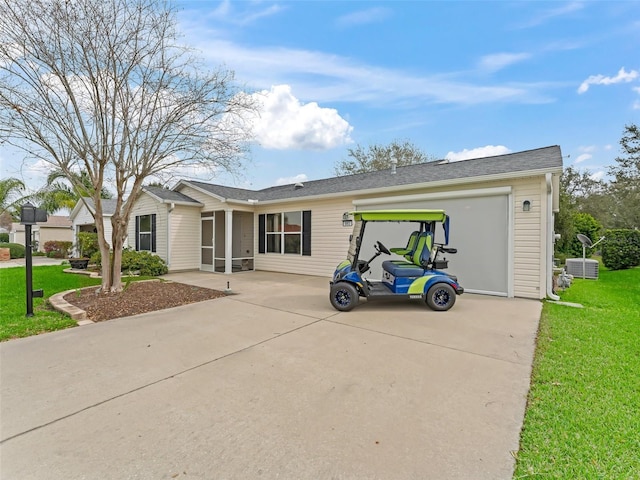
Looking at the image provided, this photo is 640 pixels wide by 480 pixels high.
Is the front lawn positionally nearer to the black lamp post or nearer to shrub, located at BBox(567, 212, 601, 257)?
the black lamp post

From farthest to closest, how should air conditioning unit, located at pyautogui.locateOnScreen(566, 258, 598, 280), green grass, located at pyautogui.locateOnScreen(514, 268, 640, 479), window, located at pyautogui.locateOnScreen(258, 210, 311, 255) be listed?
1. air conditioning unit, located at pyautogui.locateOnScreen(566, 258, 598, 280)
2. window, located at pyautogui.locateOnScreen(258, 210, 311, 255)
3. green grass, located at pyautogui.locateOnScreen(514, 268, 640, 479)

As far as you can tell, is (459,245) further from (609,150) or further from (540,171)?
(609,150)

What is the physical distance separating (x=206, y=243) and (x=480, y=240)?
10.7 metres

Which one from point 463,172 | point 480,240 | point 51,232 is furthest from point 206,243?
point 51,232

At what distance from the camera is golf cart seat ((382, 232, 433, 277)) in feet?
19.0

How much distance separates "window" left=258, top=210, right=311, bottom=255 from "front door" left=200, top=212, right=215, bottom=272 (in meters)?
2.15

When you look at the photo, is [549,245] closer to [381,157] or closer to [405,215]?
[405,215]

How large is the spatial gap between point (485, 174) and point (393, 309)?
163 inches

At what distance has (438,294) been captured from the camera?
5777 millimetres

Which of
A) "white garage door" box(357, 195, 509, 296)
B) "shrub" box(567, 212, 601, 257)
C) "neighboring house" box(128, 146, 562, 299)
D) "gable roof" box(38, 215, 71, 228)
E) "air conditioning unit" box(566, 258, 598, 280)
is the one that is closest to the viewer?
"neighboring house" box(128, 146, 562, 299)

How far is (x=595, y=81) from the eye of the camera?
969 cm

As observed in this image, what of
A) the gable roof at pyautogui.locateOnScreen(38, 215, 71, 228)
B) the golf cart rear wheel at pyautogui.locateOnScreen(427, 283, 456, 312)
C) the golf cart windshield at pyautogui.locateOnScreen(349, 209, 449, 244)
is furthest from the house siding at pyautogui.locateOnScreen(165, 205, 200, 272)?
the gable roof at pyautogui.locateOnScreen(38, 215, 71, 228)

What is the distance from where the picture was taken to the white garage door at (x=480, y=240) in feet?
23.6

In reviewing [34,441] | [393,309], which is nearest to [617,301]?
[393,309]
